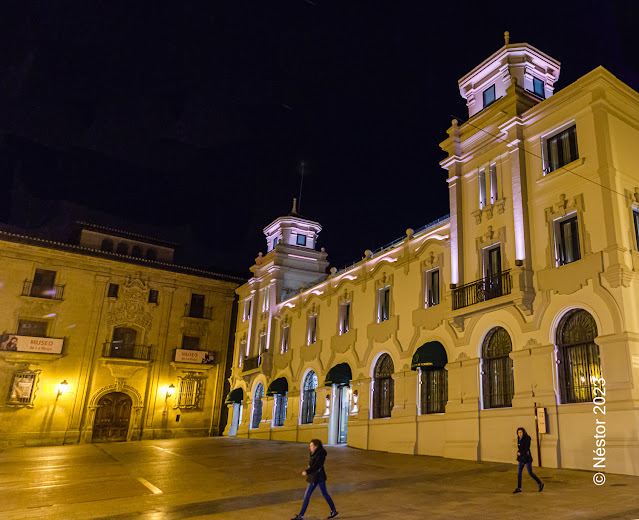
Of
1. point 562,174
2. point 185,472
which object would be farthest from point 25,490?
point 562,174

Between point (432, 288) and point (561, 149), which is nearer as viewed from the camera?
point (561, 149)

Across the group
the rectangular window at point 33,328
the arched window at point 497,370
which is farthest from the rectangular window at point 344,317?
the rectangular window at point 33,328

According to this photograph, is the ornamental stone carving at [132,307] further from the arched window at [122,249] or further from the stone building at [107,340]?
the arched window at [122,249]

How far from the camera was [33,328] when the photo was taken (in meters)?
35.3

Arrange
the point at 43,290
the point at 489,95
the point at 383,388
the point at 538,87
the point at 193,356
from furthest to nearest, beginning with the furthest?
the point at 193,356, the point at 43,290, the point at 383,388, the point at 489,95, the point at 538,87

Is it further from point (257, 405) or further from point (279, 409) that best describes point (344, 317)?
point (257, 405)

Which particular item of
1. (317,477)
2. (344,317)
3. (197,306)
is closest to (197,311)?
(197,306)

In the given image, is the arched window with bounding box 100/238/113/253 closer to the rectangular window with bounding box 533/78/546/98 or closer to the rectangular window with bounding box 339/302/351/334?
the rectangular window with bounding box 339/302/351/334

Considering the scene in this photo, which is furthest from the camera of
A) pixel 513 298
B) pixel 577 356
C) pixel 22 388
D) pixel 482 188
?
pixel 22 388

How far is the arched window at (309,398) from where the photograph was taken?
101 feet

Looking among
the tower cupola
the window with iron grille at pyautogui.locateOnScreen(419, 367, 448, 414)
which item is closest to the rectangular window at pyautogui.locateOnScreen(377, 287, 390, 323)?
the window with iron grille at pyautogui.locateOnScreen(419, 367, 448, 414)

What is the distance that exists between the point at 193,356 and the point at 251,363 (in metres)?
5.28

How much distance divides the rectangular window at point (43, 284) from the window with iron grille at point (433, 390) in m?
26.8

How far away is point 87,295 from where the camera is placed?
3747cm
